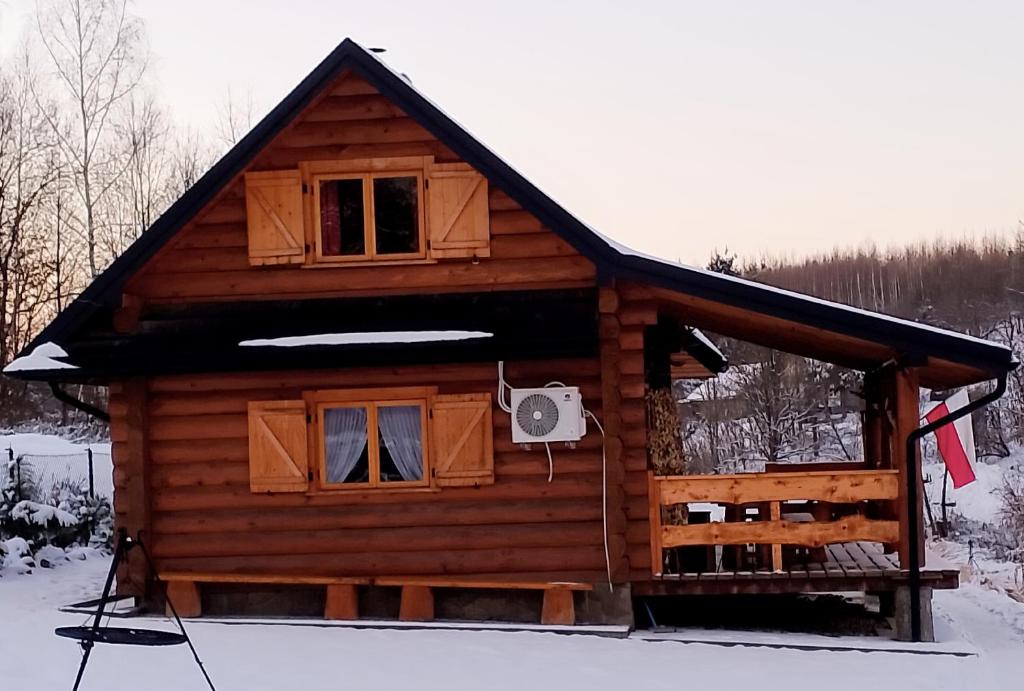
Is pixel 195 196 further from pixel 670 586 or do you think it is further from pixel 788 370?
pixel 788 370

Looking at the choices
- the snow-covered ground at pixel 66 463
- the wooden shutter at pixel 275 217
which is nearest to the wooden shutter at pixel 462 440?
the wooden shutter at pixel 275 217

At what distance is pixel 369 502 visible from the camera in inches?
449

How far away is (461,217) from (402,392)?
5.94 feet

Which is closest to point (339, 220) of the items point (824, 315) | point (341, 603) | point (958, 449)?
point (341, 603)

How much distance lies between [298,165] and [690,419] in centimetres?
2603

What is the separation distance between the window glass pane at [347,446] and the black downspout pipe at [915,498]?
5147 mm

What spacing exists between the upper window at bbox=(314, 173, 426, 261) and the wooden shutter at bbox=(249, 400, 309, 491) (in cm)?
158

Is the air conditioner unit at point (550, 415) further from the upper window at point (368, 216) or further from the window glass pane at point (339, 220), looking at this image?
the window glass pane at point (339, 220)

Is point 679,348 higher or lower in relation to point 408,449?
higher

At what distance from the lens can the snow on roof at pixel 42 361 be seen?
36.8 ft

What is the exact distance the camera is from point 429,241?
11359 mm

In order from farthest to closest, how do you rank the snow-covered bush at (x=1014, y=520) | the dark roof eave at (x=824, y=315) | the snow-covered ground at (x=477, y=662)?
1. the snow-covered bush at (x=1014, y=520)
2. the dark roof eave at (x=824, y=315)
3. the snow-covered ground at (x=477, y=662)

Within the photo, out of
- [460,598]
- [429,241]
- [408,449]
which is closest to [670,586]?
[460,598]

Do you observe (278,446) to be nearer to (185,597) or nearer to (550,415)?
(185,597)
